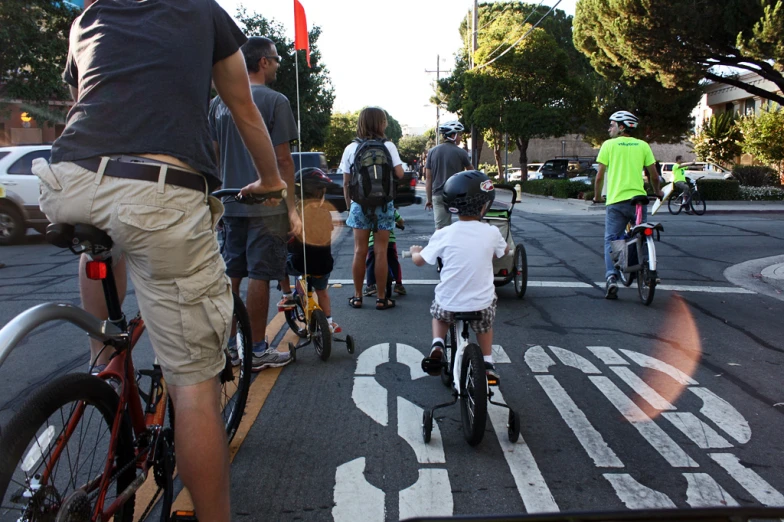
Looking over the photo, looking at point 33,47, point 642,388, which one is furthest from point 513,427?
point 33,47

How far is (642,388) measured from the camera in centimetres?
429

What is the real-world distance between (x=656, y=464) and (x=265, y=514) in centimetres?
188

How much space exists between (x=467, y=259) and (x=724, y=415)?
1781 millimetres

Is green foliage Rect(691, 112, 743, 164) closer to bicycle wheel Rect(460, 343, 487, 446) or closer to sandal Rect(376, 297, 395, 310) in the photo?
sandal Rect(376, 297, 395, 310)

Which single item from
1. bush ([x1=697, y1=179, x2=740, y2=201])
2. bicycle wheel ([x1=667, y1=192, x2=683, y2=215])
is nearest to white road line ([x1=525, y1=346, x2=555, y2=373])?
bicycle wheel ([x1=667, y1=192, x2=683, y2=215])

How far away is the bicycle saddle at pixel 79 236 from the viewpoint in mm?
1933

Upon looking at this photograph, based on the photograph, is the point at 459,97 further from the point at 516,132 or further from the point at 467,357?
the point at 467,357

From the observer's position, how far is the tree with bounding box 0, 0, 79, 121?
60.4 ft

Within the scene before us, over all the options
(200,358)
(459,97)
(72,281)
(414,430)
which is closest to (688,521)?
(200,358)

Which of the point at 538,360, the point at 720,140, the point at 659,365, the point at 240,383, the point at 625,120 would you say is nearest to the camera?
the point at 240,383

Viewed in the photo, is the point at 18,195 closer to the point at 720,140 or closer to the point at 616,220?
the point at 616,220

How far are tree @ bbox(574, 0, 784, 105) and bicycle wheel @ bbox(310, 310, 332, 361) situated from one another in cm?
1817

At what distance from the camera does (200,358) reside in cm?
204

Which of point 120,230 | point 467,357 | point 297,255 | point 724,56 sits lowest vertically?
point 467,357
